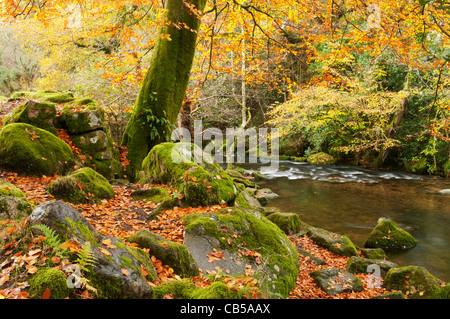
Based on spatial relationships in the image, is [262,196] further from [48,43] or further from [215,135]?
[215,135]

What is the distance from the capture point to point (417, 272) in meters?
5.28

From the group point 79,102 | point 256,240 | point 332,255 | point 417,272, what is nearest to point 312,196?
point 332,255

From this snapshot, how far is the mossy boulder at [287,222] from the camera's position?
758 cm

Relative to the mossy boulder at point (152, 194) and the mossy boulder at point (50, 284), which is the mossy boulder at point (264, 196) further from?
the mossy boulder at point (50, 284)

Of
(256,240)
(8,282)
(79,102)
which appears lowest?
(256,240)

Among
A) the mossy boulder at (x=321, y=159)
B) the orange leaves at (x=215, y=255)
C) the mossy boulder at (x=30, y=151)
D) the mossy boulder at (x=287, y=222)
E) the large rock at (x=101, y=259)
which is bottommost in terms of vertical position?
the mossy boulder at (x=287, y=222)

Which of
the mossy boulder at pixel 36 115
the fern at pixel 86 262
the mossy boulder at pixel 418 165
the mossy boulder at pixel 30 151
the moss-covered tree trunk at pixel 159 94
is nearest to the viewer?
the fern at pixel 86 262

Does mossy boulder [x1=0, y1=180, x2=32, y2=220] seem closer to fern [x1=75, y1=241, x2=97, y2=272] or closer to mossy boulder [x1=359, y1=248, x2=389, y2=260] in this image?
fern [x1=75, y1=241, x2=97, y2=272]

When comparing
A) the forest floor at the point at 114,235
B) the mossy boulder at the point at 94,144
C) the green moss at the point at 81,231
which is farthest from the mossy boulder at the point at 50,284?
the mossy boulder at the point at 94,144

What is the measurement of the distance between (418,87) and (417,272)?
15633mm

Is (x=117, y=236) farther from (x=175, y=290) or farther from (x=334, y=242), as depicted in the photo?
(x=334, y=242)

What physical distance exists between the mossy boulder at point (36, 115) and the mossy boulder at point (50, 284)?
643 cm

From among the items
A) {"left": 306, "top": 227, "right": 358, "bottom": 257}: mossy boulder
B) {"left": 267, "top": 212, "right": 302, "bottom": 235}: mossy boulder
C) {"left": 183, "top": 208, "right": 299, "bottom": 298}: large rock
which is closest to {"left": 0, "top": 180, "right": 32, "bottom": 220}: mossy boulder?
{"left": 183, "top": 208, "right": 299, "bottom": 298}: large rock

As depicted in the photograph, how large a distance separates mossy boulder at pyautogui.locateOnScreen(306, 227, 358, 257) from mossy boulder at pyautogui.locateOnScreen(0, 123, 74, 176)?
6.31 m
